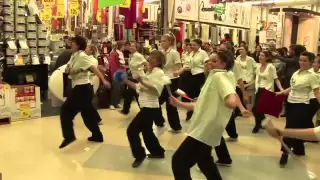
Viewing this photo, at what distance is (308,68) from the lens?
4637 millimetres

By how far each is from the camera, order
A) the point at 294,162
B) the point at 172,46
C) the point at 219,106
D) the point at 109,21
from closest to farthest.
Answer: the point at 219,106 < the point at 294,162 < the point at 172,46 < the point at 109,21

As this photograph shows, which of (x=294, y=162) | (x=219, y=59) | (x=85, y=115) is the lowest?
(x=294, y=162)

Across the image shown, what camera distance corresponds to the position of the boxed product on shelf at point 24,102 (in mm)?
6617

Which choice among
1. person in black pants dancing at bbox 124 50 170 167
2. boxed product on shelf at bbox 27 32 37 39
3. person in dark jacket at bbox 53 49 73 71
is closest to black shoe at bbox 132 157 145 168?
person in black pants dancing at bbox 124 50 170 167

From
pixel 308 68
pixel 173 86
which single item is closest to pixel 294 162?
pixel 308 68

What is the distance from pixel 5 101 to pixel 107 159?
264 cm

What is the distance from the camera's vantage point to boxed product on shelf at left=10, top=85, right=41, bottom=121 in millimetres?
6617

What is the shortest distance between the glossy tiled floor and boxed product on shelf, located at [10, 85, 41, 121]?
1.18 ft

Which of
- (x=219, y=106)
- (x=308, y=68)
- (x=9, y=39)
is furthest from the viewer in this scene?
(x=9, y=39)

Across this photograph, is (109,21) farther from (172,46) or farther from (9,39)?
(172,46)

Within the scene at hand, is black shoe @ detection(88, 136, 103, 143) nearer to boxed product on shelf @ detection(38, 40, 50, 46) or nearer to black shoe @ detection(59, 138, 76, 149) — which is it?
black shoe @ detection(59, 138, 76, 149)

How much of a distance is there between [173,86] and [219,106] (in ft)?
11.3

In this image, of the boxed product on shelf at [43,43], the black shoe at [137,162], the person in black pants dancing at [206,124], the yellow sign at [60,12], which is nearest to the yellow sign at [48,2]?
the yellow sign at [60,12]

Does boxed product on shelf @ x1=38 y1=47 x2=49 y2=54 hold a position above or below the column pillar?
below
